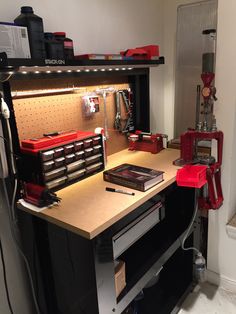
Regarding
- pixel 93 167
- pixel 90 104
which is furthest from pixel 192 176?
pixel 90 104

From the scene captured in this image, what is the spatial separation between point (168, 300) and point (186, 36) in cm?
196

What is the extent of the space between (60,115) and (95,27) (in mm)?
612

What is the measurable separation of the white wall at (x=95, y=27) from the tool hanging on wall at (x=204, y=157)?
25.9 inches

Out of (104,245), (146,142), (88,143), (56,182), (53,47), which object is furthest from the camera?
(146,142)

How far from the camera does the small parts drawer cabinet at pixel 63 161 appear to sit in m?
1.22

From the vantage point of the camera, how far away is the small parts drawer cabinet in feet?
4.00

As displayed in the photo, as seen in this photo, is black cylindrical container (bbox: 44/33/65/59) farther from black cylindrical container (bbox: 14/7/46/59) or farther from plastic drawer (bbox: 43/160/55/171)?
plastic drawer (bbox: 43/160/55/171)

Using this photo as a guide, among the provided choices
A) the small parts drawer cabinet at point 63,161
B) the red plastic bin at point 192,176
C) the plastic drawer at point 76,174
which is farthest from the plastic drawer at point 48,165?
the red plastic bin at point 192,176

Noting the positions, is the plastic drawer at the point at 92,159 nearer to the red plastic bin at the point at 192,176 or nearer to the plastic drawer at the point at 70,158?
the plastic drawer at the point at 70,158

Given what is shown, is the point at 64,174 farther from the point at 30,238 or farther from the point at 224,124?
the point at 224,124

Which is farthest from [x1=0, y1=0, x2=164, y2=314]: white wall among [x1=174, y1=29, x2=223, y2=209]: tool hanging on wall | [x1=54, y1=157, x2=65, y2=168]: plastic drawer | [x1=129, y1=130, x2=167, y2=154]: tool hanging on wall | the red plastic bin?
the red plastic bin

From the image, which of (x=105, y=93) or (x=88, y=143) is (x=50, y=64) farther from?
(x=105, y=93)

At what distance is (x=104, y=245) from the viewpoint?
104cm

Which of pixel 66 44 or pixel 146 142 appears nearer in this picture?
pixel 66 44
